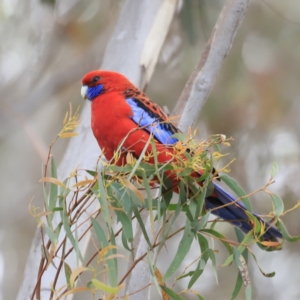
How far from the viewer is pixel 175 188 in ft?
4.44

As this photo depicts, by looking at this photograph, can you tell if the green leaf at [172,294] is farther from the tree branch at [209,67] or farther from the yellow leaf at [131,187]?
the tree branch at [209,67]

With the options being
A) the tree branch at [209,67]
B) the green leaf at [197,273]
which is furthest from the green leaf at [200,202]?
the tree branch at [209,67]

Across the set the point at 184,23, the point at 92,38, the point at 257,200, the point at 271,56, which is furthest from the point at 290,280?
the point at 92,38

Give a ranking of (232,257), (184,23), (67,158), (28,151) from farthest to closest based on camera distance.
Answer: (28,151) → (184,23) → (67,158) → (232,257)

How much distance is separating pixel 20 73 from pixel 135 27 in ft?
6.16

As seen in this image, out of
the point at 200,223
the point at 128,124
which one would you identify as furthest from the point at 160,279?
the point at 128,124

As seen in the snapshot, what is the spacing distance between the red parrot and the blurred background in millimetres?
1524

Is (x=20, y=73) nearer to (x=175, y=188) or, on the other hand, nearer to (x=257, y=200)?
(x=257, y=200)

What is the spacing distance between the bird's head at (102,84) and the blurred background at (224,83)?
4.69 ft

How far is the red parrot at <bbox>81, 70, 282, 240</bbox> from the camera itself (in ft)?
5.36

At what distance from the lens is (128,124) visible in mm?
1800

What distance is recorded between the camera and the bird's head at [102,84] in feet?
6.75

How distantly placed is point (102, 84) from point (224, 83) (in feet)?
7.23

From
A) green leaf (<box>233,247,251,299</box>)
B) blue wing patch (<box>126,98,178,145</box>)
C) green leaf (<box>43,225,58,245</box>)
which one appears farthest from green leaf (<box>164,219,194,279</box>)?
blue wing patch (<box>126,98,178,145</box>)
